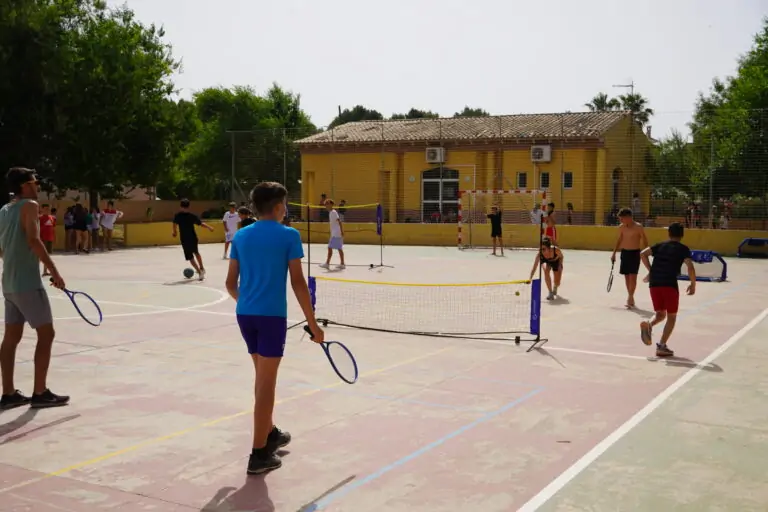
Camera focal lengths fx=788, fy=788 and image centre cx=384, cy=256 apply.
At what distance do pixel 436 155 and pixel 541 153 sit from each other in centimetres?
563

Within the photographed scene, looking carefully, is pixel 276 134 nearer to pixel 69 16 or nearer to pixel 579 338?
pixel 69 16

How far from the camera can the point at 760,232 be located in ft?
96.3

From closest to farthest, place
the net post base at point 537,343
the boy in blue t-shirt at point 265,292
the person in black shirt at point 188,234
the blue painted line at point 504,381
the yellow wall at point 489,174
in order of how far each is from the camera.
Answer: the boy in blue t-shirt at point 265,292
the blue painted line at point 504,381
the net post base at point 537,343
the person in black shirt at point 188,234
the yellow wall at point 489,174

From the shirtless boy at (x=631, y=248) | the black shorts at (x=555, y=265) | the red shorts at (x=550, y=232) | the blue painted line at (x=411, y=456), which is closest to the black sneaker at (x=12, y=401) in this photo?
the blue painted line at (x=411, y=456)

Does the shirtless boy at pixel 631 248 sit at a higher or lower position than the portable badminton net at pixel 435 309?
higher

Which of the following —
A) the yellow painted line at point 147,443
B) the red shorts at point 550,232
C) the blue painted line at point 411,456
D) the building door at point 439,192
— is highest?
the building door at point 439,192

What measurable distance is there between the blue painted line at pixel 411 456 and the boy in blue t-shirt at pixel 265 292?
64 centimetres

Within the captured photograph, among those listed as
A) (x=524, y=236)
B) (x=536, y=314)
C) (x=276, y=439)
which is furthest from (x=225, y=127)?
(x=276, y=439)

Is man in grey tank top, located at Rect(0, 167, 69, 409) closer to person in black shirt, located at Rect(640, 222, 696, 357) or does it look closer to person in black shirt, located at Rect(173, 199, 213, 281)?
person in black shirt, located at Rect(640, 222, 696, 357)

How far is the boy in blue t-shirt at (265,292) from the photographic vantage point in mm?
5438

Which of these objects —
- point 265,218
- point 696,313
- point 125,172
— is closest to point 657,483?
point 265,218

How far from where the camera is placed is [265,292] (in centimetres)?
545

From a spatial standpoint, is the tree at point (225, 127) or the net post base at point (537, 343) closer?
the net post base at point (537, 343)

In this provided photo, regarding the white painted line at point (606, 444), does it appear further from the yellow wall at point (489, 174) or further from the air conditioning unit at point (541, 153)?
the air conditioning unit at point (541, 153)
